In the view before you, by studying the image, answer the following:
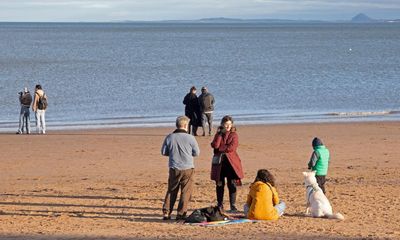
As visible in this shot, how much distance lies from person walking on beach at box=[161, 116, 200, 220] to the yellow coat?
906 mm

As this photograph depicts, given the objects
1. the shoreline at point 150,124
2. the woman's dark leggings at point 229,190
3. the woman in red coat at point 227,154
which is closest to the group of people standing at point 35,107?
the shoreline at point 150,124

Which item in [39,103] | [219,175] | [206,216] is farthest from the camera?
[39,103]

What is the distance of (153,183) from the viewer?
1709cm

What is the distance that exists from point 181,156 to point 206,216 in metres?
0.93

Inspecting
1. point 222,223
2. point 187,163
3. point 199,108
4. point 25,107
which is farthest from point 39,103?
point 222,223

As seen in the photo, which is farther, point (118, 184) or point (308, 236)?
point (118, 184)

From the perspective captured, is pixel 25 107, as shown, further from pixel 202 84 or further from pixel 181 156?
pixel 202 84

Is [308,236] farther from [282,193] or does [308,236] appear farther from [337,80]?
[337,80]

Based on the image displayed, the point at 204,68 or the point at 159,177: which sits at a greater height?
the point at 204,68

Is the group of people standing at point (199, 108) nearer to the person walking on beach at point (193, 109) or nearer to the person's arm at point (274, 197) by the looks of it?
the person walking on beach at point (193, 109)

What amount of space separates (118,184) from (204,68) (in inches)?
2352

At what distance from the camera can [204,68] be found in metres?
76.5

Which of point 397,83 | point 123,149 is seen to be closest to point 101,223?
point 123,149

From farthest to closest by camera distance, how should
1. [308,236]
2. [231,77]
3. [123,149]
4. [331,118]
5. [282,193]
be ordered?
[231,77]
[331,118]
[123,149]
[282,193]
[308,236]
